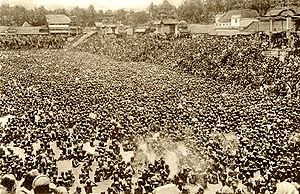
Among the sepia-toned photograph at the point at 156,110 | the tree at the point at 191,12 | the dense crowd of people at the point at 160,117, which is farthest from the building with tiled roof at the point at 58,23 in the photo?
the tree at the point at 191,12

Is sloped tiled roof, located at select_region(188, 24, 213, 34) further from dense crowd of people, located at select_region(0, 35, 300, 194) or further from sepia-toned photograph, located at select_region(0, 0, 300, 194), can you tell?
dense crowd of people, located at select_region(0, 35, 300, 194)

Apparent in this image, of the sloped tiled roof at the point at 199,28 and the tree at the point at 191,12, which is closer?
the sloped tiled roof at the point at 199,28

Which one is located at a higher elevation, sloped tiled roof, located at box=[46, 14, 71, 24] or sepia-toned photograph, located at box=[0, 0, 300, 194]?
sloped tiled roof, located at box=[46, 14, 71, 24]

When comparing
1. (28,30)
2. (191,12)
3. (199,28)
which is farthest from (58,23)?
(191,12)

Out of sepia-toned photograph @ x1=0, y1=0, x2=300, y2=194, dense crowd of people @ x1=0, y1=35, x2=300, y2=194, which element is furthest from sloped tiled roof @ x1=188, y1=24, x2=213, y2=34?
dense crowd of people @ x1=0, y1=35, x2=300, y2=194

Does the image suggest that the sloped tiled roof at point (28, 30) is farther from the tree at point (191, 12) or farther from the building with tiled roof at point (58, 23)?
the tree at point (191, 12)
